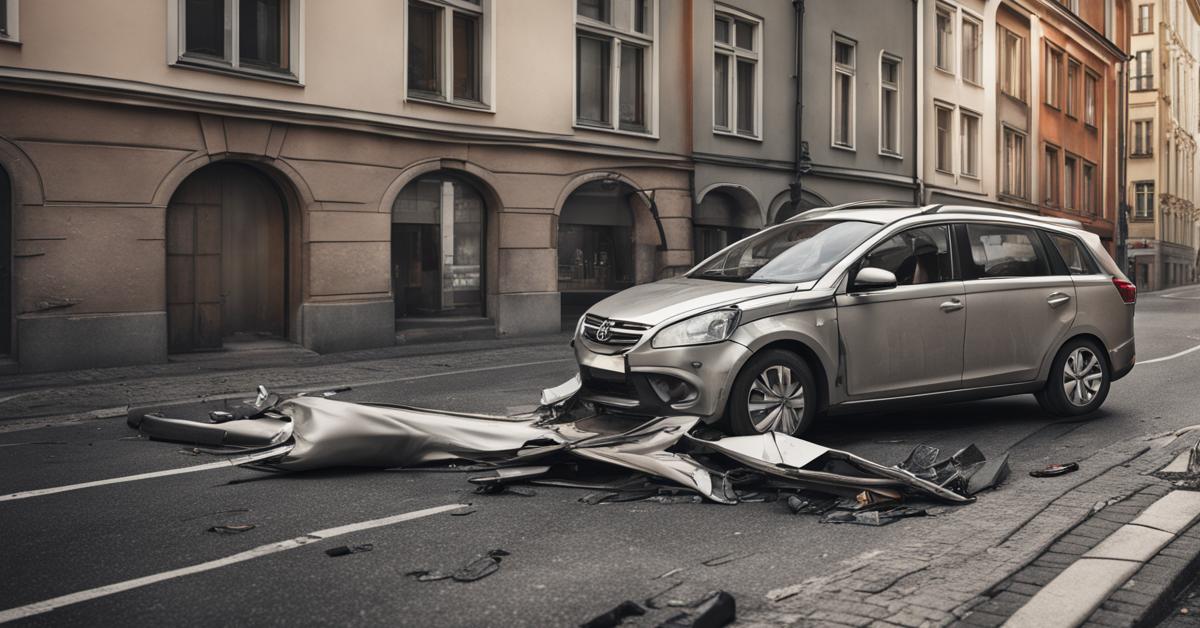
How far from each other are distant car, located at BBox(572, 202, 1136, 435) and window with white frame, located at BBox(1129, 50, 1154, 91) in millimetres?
63631

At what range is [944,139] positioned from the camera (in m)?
32.7

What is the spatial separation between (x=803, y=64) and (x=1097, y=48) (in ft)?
85.6

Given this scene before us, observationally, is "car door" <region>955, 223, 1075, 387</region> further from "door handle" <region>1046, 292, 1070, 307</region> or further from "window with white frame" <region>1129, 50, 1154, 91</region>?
"window with white frame" <region>1129, 50, 1154, 91</region>

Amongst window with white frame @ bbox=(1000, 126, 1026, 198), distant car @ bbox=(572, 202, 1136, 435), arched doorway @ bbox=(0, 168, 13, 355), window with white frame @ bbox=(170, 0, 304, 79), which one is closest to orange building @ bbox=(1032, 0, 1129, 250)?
window with white frame @ bbox=(1000, 126, 1026, 198)

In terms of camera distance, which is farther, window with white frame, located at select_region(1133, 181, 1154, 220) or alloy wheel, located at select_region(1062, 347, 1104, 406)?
window with white frame, located at select_region(1133, 181, 1154, 220)

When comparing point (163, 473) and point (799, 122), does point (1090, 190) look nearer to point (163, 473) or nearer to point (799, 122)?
point (799, 122)

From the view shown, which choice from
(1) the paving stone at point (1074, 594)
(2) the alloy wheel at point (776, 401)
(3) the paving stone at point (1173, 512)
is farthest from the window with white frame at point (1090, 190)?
(1) the paving stone at point (1074, 594)

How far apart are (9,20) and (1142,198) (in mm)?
66330

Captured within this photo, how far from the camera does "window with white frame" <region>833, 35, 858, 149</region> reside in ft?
87.8

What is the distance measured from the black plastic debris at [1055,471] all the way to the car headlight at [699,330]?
2.06m

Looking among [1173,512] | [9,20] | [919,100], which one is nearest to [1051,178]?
[919,100]

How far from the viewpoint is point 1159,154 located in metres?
66.2

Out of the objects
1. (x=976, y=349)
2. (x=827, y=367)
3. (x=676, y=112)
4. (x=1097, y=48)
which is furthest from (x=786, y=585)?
(x=1097, y=48)

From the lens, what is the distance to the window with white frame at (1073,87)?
42.6 metres
